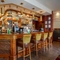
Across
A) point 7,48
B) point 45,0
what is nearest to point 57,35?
point 45,0

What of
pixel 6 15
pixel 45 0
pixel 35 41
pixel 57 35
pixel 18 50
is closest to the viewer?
pixel 18 50

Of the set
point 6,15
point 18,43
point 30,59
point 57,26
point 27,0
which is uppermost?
point 27,0

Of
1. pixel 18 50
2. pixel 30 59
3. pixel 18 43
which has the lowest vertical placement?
pixel 30 59

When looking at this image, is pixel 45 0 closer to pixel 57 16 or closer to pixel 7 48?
pixel 7 48

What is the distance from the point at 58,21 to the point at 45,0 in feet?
15.3

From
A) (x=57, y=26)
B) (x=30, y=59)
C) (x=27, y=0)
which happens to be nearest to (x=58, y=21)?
(x=57, y=26)

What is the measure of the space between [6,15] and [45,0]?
289cm

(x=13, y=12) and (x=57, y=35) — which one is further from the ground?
(x=13, y=12)

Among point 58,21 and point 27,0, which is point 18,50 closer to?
point 27,0

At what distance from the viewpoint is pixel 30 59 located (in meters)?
4.23

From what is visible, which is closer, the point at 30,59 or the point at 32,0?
the point at 30,59

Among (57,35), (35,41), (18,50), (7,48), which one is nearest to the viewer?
(7,48)

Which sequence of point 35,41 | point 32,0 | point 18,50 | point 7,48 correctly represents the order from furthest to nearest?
point 32,0 < point 35,41 < point 18,50 < point 7,48

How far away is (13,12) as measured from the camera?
7.00 meters
